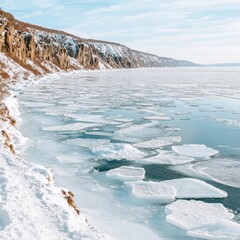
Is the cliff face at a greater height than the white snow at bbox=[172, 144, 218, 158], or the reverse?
the cliff face

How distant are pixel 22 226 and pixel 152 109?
819 inches

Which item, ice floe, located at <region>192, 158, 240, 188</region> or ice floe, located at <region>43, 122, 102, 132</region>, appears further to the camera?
ice floe, located at <region>43, 122, 102, 132</region>

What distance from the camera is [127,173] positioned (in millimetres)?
11398

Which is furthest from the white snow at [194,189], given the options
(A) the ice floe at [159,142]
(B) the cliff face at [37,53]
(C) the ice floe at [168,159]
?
(B) the cliff face at [37,53]

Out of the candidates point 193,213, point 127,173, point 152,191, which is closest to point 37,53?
point 127,173

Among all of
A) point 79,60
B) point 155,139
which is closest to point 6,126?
point 155,139

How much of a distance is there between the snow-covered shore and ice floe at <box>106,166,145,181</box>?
2.75 m

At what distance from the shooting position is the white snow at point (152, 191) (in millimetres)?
9375

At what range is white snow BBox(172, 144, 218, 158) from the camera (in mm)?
13414

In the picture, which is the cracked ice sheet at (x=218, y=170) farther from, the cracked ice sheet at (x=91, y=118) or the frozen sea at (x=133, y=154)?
the cracked ice sheet at (x=91, y=118)

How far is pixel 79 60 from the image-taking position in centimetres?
14062

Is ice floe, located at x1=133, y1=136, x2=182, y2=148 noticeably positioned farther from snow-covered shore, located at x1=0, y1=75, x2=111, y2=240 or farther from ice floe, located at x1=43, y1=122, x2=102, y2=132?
snow-covered shore, located at x1=0, y1=75, x2=111, y2=240

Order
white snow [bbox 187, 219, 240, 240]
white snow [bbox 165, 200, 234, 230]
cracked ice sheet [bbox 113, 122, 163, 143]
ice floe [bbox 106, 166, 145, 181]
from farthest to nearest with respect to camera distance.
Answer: cracked ice sheet [bbox 113, 122, 163, 143] < ice floe [bbox 106, 166, 145, 181] < white snow [bbox 165, 200, 234, 230] < white snow [bbox 187, 219, 240, 240]

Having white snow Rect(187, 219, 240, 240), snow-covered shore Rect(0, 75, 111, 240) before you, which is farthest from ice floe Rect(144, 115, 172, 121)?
white snow Rect(187, 219, 240, 240)
